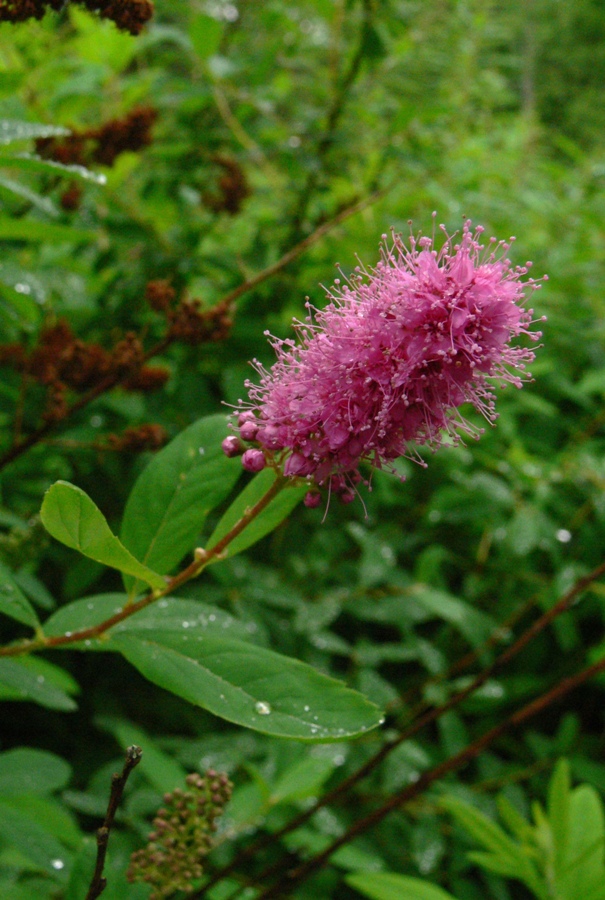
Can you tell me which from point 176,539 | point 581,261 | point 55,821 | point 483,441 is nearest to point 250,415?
point 176,539

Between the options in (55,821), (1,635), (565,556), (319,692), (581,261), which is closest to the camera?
(319,692)

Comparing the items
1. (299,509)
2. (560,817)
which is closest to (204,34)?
(299,509)

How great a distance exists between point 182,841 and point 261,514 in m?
0.44

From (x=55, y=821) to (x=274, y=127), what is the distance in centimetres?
203

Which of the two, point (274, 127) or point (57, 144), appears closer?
point (57, 144)

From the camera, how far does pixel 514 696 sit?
2.32 meters

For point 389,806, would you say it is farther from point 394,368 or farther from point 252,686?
point 394,368

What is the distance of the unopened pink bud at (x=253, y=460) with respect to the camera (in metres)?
0.93

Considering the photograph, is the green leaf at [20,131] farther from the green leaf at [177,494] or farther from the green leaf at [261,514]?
the green leaf at [261,514]

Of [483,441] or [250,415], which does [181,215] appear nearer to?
[483,441]

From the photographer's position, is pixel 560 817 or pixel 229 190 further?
pixel 229 190

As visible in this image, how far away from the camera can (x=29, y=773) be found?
126 centimetres

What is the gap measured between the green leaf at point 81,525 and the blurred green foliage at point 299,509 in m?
0.60

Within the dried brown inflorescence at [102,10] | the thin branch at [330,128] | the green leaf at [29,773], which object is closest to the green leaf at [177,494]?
the green leaf at [29,773]
